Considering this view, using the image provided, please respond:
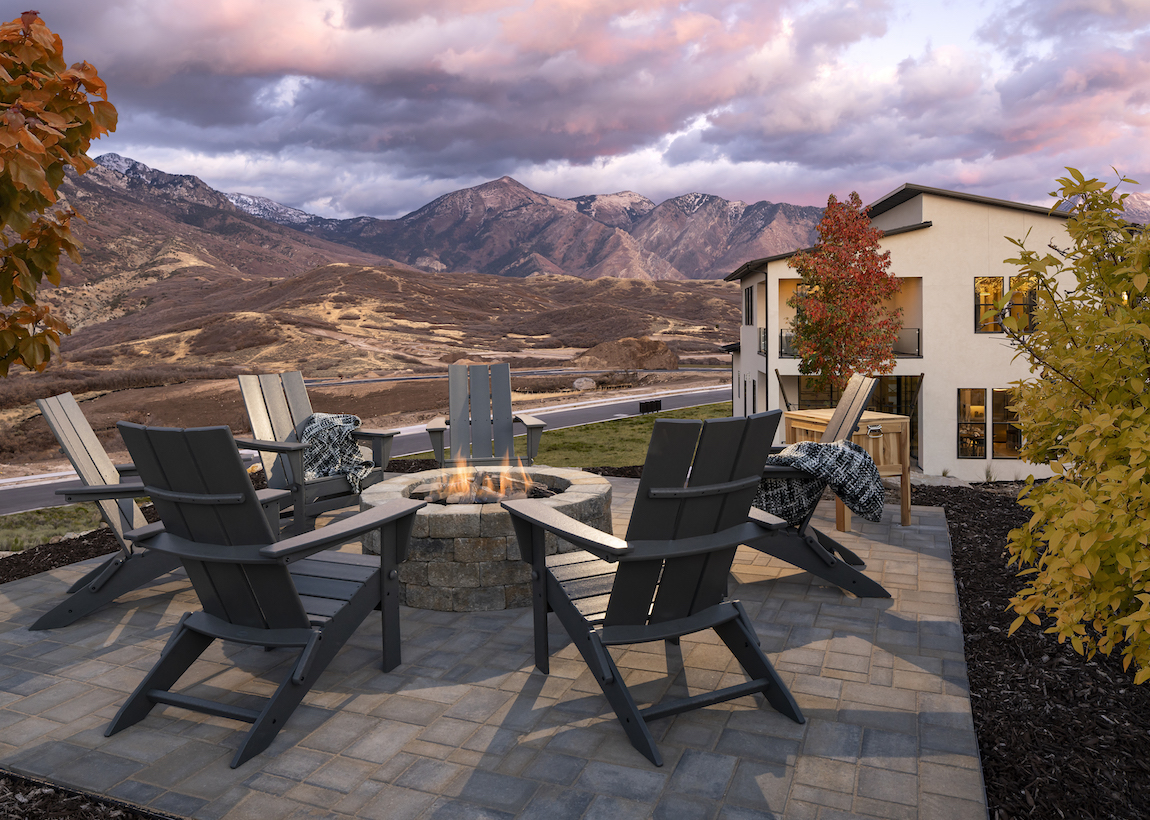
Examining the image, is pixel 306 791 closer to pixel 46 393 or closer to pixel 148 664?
pixel 148 664

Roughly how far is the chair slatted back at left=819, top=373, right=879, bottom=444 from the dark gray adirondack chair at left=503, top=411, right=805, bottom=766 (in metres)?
2.56

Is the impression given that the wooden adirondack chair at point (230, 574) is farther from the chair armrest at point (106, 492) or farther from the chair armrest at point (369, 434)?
the chair armrest at point (369, 434)

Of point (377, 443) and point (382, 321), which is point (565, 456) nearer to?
point (377, 443)

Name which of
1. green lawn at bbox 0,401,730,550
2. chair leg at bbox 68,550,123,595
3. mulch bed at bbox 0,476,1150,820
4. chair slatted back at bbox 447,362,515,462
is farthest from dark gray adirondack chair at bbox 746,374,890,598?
green lawn at bbox 0,401,730,550

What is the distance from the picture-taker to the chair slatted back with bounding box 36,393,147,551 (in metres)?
4.15

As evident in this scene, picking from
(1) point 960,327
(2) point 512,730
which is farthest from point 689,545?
(1) point 960,327

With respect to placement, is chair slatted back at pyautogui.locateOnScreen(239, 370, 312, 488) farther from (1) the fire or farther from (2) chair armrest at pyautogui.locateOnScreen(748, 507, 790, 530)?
(2) chair armrest at pyautogui.locateOnScreen(748, 507, 790, 530)

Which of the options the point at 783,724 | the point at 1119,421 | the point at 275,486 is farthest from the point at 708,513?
the point at 275,486

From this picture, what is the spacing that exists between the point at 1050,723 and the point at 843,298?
443 inches

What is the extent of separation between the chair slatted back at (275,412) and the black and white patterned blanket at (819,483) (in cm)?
350

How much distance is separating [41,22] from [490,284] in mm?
128013

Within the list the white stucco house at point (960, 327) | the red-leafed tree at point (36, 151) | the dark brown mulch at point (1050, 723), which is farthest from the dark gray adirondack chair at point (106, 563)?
the white stucco house at point (960, 327)

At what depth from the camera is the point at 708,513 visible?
8.87 ft

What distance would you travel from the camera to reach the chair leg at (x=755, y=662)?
287 cm
